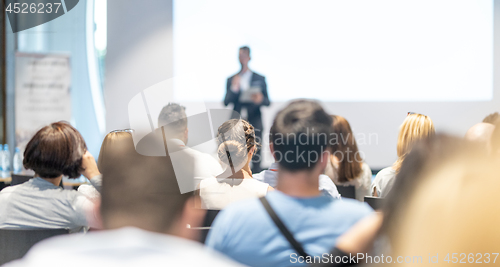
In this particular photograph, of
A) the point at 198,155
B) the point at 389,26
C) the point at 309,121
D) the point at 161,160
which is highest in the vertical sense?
the point at 389,26

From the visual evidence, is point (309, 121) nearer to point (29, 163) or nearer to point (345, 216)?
point (345, 216)

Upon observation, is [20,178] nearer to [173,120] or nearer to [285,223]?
[173,120]

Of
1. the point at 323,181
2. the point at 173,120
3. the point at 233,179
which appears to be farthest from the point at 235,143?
the point at 173,120

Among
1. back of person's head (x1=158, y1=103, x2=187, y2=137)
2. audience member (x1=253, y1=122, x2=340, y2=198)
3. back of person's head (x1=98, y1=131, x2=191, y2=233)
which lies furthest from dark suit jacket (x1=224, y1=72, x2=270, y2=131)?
back of person's head (x1=98, y1=131, x2=191, y2=233)

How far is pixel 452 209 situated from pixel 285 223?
0.40m

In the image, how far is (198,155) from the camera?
90.0 inches

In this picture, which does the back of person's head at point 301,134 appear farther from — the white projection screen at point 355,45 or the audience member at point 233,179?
the white projection screen at point 355,45

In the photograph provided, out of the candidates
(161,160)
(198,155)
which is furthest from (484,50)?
(161,160)

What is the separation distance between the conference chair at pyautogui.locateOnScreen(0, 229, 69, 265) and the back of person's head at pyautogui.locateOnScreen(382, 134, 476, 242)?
1255 mm

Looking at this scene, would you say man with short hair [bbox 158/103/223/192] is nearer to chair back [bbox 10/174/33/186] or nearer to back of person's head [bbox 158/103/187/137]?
back of person's head [bbox 158/103/187/137]

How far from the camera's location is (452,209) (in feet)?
2.92

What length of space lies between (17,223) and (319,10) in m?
4.27

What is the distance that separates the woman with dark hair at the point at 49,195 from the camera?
5.14 feet

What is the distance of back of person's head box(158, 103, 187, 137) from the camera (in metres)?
2.35
